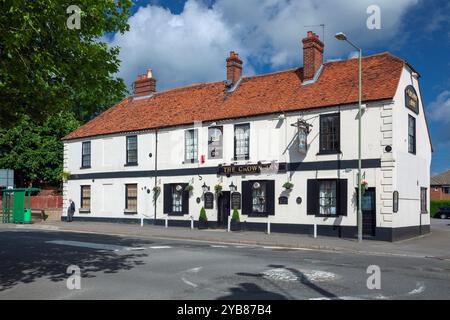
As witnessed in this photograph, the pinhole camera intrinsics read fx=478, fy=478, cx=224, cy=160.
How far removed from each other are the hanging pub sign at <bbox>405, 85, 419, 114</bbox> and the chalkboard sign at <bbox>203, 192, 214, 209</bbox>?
1131 centimetres

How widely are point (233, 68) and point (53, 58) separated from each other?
66.0 ft

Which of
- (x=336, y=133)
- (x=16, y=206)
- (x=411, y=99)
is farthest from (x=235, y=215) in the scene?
(x=16, y=206)

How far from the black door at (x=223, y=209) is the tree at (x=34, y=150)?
1909 centimetres

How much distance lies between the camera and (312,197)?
23.1 meters

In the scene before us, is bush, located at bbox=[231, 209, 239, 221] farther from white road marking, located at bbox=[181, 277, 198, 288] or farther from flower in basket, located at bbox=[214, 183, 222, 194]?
white road marking, located at bbox=[181, 277, 198, 288]

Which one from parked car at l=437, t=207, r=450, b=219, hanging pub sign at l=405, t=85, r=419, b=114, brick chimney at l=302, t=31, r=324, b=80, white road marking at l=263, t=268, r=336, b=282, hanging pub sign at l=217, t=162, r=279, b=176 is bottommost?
parked car at l=437, t=207, r=450, b=219

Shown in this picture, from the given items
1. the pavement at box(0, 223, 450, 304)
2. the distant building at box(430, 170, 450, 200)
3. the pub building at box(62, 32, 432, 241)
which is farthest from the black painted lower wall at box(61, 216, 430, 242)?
the distant building at box(430, 170, 450, 200)

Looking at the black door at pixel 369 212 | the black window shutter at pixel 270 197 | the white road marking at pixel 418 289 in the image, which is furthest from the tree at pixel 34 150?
the white road marking at pixel 418 289

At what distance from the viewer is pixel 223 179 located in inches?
1043

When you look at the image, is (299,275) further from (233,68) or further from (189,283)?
(233,68)

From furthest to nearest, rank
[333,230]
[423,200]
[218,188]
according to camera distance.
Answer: [423,200] → [218,188] → [333,230]

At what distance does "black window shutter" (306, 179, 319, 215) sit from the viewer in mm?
23016

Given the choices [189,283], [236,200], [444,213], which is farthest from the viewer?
[444,213]

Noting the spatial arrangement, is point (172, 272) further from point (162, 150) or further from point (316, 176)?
point (162, 150)
